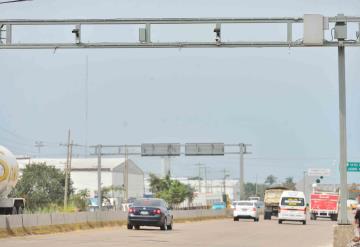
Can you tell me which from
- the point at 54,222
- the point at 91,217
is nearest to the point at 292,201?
the point at 91,217

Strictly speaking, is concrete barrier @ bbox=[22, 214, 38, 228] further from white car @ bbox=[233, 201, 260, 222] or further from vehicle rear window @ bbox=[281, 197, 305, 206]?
white car @ bbox=[233, 201, 260, 222]

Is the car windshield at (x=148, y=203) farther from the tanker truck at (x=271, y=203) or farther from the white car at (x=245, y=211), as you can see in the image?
the tanker truck at (x=271, y=203)

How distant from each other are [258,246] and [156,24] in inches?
332

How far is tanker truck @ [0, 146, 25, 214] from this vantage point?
3338 cm

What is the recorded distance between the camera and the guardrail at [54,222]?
101ft

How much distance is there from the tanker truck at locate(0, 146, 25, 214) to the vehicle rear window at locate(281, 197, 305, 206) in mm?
29092

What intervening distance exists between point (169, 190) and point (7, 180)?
3992 inches

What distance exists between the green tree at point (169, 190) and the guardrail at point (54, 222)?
83.9 metres

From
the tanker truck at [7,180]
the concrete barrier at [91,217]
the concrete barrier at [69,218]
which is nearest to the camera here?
the tanker truck at [7,180]

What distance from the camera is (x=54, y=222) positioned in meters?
35.8

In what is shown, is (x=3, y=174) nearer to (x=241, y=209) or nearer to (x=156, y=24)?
(x=156, y=24)

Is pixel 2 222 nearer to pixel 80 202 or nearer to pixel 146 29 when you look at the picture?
pixel 146 29

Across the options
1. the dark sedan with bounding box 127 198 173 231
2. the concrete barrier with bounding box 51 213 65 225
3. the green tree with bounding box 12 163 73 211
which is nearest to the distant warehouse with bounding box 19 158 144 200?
the green tree with bounding box 12 163 73 211

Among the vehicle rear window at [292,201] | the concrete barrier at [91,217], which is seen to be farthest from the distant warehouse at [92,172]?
the concrete barrier at [91,217]
